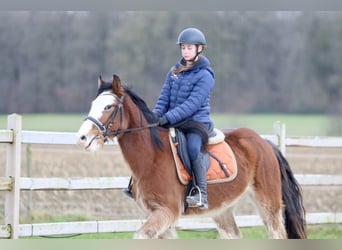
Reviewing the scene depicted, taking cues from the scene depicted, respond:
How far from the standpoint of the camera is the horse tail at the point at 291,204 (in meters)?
8.10

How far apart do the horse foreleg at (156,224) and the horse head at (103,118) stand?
0.86 m

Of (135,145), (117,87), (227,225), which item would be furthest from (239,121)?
(117,87)

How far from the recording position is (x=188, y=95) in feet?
23.9

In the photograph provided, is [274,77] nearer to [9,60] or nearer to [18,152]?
[9,60]

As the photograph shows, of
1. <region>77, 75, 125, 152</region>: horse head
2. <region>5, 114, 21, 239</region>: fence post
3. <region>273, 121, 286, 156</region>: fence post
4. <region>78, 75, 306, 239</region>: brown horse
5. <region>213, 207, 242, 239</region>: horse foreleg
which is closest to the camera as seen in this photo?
<region>77, 75, 125, 152</region>: horse head

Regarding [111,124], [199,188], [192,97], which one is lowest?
[199,188]

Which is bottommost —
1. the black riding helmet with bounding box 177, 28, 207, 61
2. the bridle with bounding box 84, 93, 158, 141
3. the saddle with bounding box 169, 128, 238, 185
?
the saddle with bounding box 169, 128, 238, 185

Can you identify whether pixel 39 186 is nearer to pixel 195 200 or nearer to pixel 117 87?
pixel 117 87

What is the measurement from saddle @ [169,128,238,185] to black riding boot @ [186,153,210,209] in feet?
0.31

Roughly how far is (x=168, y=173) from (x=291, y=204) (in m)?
1.81

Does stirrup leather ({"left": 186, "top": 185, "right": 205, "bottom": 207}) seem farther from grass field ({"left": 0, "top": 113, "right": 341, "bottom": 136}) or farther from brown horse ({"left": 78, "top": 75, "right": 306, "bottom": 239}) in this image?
grass field ({"left": 0, "top": 113, "right": 341, "bottom": 136})

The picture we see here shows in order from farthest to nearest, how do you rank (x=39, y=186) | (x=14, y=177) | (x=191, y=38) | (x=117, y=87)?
(x=39, y=186), (x=14, y=177), (x=191, y=38), (x=117, y=87)

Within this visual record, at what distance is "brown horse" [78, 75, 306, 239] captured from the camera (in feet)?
22.3

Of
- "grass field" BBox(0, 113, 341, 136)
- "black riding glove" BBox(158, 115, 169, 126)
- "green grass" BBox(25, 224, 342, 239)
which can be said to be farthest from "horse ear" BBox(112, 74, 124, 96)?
"grass field" BBox(0, 113, 341, 136)
